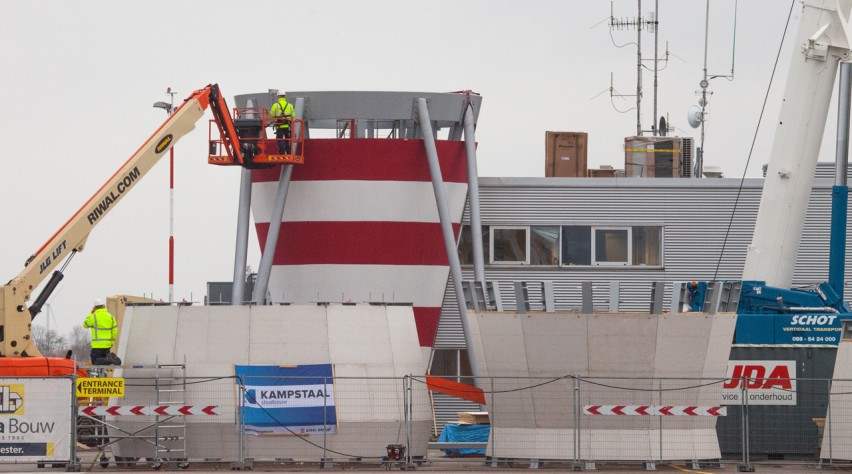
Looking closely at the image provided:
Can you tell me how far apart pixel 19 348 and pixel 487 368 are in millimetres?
10187

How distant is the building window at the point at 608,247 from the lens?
129 feet

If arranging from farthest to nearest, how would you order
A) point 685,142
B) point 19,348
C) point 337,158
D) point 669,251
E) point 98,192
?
point 685,142 → point 669,251 → point 337,158 → point 98,192 → point 19,348

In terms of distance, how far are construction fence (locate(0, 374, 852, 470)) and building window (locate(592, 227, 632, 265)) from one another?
10483mm

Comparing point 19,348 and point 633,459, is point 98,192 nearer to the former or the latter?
point 19,348

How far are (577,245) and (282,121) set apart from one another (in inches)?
347

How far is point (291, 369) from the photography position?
94.9ft

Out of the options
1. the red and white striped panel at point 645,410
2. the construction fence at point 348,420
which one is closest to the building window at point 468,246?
the construction fence at point 348,420

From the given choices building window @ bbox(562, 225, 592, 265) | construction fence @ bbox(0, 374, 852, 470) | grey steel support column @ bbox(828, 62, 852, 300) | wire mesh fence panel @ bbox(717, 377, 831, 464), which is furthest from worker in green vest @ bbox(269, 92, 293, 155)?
grey steel support column @ bbox(828, 62, 852, 300)

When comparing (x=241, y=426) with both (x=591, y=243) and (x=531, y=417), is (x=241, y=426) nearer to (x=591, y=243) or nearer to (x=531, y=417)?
(x=531, y=417)

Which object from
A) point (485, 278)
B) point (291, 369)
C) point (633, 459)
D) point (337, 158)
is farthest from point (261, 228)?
point (633, 459)

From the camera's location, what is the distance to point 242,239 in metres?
36.4

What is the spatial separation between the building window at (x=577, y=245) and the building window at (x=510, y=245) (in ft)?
3.33

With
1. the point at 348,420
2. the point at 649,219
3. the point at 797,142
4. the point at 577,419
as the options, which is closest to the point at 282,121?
the point at 348,420

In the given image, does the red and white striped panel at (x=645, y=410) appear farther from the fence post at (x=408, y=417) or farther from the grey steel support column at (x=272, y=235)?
the grey steel support column at (x=272, y=235)
